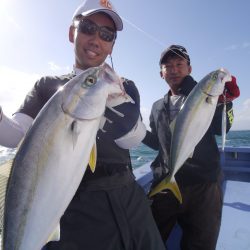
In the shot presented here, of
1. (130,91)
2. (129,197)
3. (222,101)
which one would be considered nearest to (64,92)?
(130,91)

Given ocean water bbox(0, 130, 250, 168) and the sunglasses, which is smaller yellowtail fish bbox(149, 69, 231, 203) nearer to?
the sunglasses

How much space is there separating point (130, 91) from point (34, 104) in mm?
852

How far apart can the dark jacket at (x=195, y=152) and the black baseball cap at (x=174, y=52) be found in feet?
1.24

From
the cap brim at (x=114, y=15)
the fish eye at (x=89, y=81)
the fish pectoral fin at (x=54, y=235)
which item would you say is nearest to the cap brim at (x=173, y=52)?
the cap brim at (x=114, y=15)

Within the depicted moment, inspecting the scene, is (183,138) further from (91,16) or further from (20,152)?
(20,152)

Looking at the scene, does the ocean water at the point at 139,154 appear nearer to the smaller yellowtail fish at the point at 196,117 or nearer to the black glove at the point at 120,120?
the smaller yellowtail fish at the point at 196,117

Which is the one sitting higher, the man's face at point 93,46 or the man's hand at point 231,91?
the man's face at point 93,46

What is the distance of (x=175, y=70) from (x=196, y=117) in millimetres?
1167

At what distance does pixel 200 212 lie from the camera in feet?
11.1

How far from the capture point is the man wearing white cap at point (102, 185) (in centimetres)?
201

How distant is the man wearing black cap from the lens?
3.32 meters

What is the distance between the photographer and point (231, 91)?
3.28 m

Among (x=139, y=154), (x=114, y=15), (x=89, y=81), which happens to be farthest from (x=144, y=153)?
(x=89, y=81)

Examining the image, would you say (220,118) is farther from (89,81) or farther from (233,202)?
(89,81)
